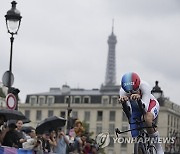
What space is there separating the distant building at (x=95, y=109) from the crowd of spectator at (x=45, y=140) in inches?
4553

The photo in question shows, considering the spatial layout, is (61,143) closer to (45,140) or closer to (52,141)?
(52,141)

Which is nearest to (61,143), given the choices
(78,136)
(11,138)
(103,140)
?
(78,136)

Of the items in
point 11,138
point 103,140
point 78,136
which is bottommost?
point 103,140

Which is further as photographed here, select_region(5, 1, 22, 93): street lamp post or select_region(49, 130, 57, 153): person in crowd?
select_region(5, 1, 22, 93): street lamp post

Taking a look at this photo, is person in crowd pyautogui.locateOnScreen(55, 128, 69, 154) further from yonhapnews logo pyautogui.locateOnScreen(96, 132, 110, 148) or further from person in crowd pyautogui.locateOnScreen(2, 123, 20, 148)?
yonhapnews logo pyautogui.locateOnScreen(96, 132, 110, 148)

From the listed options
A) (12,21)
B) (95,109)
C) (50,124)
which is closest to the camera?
(50,124)

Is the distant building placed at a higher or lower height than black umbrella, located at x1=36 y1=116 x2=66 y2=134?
higher

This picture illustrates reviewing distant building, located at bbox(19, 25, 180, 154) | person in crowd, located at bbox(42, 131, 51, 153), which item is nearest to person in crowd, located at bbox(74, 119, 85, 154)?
person in crowd, located at bbox(42, 131, 51, 153)

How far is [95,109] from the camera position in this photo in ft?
453

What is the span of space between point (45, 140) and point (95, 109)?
12359 centimetres

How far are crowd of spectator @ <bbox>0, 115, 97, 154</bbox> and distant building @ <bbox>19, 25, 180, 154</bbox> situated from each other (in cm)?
11563

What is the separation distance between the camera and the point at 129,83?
1028 cm

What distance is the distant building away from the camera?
5369 inches

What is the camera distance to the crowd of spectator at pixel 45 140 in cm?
1348
